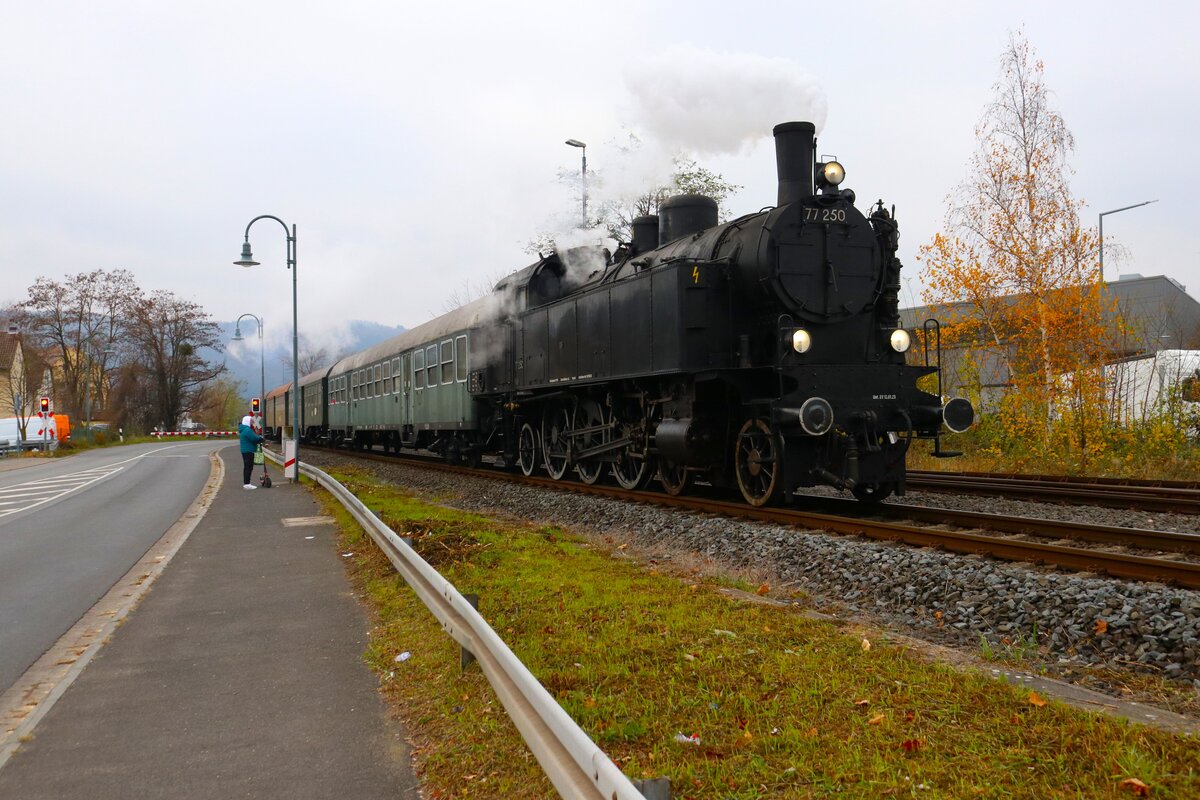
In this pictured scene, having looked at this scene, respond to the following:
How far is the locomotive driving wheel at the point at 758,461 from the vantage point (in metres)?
9.87

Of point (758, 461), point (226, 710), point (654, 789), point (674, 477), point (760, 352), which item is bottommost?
point (226, 710)

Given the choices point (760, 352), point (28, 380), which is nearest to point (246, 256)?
point (760, 352)

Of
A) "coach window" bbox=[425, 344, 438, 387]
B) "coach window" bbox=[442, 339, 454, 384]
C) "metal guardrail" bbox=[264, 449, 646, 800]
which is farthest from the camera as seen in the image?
"coach window" bbox=[425, 344, 438, 387]

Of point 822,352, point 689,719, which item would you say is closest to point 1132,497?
point 822,352

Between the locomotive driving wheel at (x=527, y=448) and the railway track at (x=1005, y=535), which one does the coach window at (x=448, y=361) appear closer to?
the locomotive driving wheel at (x=527, y=448)

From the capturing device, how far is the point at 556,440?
15.2m

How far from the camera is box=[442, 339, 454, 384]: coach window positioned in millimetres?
18906

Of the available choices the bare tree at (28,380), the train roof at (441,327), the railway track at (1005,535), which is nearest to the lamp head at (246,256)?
the train roof at (441,327)

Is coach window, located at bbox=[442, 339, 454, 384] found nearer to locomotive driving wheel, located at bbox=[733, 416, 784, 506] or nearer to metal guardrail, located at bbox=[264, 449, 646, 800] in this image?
locomotive driving wheel, located at bbox=[733, 416, 784, 506]

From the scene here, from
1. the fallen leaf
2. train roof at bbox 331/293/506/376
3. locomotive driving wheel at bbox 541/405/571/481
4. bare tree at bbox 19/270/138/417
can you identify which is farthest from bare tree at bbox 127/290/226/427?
the fallen leaf

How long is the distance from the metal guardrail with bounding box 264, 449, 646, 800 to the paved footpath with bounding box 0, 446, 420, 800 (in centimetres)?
51

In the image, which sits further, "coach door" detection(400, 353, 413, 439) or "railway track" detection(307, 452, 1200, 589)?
"coach door" detection(400, 353, 413, 439)

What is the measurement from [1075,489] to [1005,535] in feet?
15.6

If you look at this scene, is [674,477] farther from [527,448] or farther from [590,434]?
[527,448]
